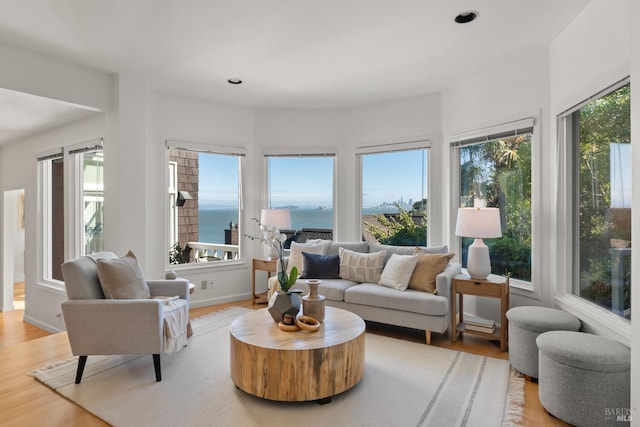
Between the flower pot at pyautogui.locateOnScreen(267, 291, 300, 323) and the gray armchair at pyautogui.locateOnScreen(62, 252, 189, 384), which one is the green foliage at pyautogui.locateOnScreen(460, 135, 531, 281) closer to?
the flower pot at pyautogui.locateOnScreen(267, 291, 300, 323)

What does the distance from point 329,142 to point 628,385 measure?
Answer: 4.19 metres

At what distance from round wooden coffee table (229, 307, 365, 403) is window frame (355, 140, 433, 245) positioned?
262cm

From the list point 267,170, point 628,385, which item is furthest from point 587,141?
point 267,170

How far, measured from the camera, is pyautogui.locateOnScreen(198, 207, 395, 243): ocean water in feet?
17.2

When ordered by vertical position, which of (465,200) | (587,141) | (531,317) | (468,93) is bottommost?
(531,317)

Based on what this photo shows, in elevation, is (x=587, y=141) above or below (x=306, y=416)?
above

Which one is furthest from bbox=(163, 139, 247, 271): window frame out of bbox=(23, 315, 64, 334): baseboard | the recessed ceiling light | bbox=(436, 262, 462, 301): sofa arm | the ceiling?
the recessed ceiling light

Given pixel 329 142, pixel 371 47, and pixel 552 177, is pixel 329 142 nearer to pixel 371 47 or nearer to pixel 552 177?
pixel 371 47

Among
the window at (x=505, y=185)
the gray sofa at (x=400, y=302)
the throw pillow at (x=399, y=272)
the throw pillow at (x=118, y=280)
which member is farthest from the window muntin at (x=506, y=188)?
the throw pillow at (x=118, y=280)

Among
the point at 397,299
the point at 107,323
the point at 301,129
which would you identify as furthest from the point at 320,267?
the point at 107,323

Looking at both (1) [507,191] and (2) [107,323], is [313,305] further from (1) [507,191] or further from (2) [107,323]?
(1) [507,191]

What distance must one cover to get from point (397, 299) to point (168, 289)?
7.01ft

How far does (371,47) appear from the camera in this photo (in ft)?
11.2

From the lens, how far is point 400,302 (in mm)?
3592
